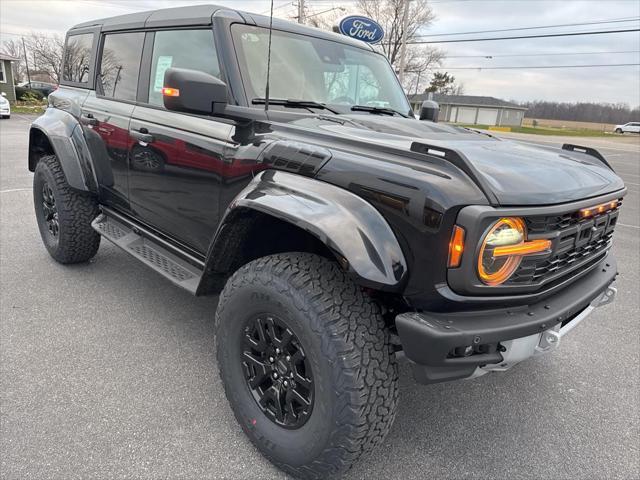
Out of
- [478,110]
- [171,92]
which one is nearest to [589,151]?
[171,92]

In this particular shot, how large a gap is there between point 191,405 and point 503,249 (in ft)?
5.52

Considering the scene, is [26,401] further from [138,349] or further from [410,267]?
[410,267]

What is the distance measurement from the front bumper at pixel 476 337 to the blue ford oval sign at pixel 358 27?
334 inches

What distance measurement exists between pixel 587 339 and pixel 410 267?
2385 millimetres

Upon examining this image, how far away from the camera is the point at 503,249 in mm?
1607

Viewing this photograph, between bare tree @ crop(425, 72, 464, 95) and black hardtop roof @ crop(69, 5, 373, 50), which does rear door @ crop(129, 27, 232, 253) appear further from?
bare tree @ crop(425, 72, 464, 95)

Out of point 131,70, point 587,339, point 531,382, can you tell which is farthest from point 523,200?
point 131,70

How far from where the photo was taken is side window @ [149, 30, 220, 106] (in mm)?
2547

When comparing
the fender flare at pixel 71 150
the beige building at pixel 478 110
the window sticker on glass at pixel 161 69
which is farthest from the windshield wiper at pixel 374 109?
the beige building at pixel 478 110

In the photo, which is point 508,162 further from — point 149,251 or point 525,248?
point 149,251

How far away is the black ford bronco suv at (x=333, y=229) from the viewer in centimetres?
162

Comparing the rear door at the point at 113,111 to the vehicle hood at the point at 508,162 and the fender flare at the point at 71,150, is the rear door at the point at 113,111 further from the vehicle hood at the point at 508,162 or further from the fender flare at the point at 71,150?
the vehicle hood at the point at 508,162

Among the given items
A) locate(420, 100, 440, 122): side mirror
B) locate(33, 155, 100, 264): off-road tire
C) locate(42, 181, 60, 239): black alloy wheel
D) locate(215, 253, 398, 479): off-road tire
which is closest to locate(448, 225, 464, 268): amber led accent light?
locate(215, 253, 398, 479): off-road tire

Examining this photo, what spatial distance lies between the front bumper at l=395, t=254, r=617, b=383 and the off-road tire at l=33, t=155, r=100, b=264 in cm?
304
